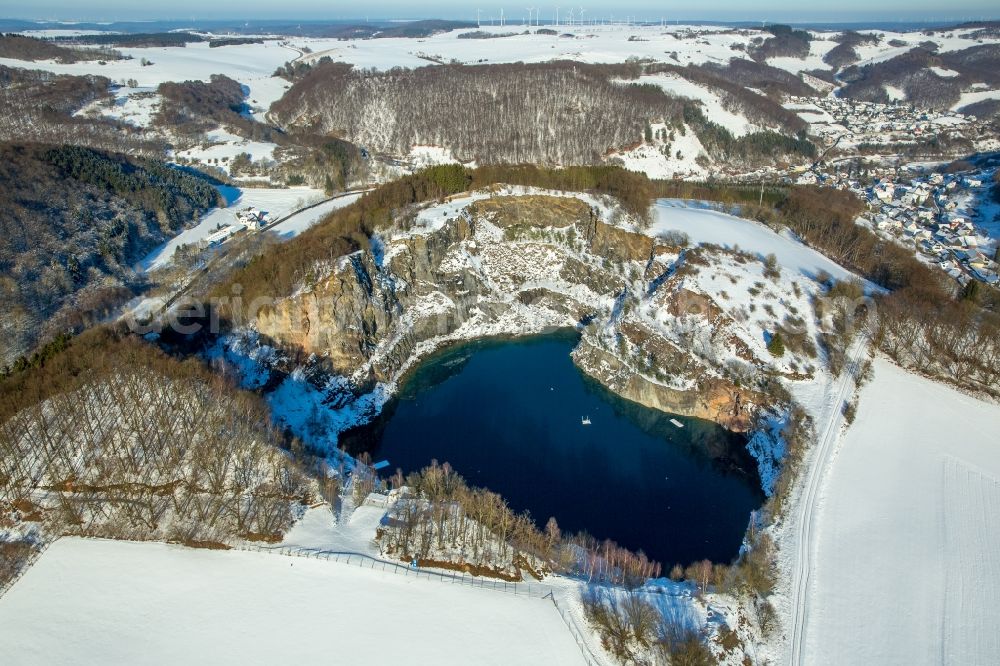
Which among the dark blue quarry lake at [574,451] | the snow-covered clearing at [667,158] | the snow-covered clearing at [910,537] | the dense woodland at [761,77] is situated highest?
the dense woodland at [761,77]

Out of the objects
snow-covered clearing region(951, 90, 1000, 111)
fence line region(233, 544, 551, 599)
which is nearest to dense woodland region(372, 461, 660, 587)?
fence line region(233, 544, 551, 599)

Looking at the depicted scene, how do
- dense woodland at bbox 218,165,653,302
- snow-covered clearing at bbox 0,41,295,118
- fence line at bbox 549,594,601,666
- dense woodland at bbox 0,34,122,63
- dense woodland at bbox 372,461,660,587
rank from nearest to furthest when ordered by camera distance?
fence line at bbox 549,594,601,666 → dense woodland at bbox 372,461,660,587 → dense woodland at bbox 218,165,653,302 → snow-covered clearing at bbox 0,41,295,118 → dense woodland at bbox 0,34,122,63

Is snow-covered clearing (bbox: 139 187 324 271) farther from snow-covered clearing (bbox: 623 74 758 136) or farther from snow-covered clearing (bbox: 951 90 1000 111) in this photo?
snow-covered clearing (bbox: 951 90 1000 111)

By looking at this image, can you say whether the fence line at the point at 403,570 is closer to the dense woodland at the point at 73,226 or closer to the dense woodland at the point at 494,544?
the dense woodland at the point at 494,544

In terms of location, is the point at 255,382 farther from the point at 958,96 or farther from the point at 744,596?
the point at 958,96

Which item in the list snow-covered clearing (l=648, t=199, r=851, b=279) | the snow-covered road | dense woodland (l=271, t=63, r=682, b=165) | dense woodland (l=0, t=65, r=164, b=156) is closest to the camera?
the snow-covered road

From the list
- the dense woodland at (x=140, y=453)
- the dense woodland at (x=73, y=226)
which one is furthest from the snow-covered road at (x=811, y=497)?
the dense woodland at (x=73, y=226)
